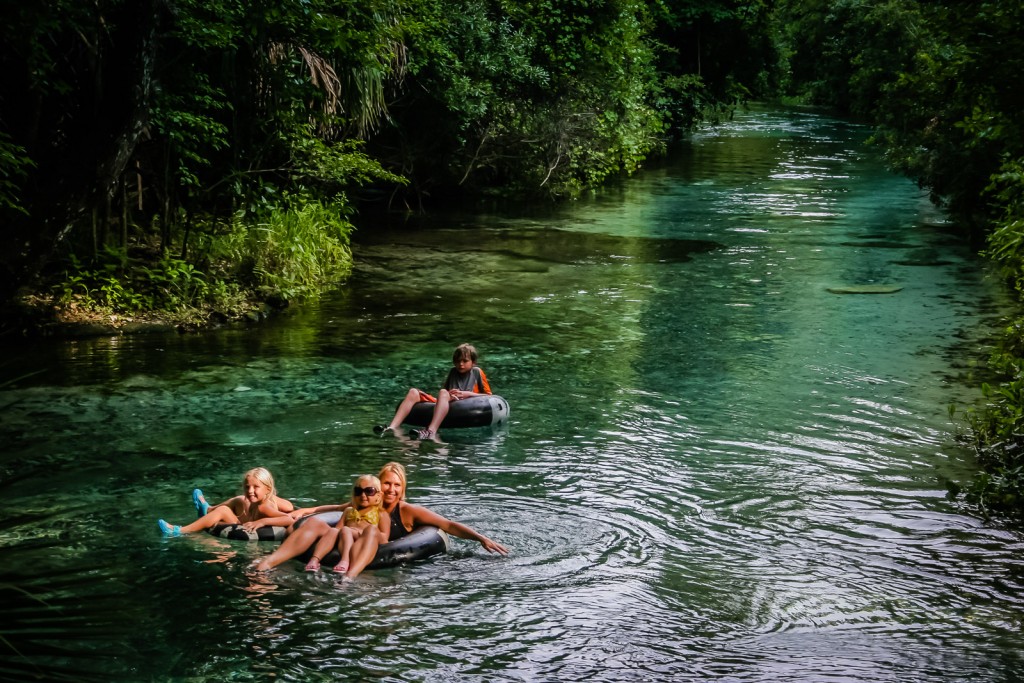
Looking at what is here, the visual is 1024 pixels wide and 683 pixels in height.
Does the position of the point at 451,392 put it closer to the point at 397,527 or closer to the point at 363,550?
the point at 397,527

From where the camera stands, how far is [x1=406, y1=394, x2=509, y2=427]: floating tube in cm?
984

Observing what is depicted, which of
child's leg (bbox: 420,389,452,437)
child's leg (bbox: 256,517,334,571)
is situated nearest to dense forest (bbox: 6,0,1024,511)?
child's leg (bbox: 420,389,452,437)

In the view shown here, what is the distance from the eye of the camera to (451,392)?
10031 millimetres

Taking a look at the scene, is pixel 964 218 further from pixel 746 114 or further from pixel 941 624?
pixel 746 114

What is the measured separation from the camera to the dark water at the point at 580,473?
591 cm

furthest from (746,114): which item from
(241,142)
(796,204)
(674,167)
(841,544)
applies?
(841,544)

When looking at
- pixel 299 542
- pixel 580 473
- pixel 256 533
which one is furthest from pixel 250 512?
pixel 580 473

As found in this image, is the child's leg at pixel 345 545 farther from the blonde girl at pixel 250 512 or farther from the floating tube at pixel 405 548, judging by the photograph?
the blonde girl at pixel 250 512

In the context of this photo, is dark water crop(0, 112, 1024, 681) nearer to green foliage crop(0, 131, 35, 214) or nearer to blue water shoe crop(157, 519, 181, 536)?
blue water shoe crop(157, 519, 181, 536)

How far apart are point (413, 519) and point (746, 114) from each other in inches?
2188

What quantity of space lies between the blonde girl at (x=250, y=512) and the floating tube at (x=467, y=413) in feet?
8.31

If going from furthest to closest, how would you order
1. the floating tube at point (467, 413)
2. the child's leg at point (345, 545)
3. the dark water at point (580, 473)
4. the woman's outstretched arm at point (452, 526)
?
the floating tube at point (467, 413)
the woman's outstretched arm at point (452, 526)
the child's leg at point (345, 545)
the dark water at point (580, 473)

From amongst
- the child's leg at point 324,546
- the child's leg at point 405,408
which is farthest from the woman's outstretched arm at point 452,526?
the child's leg at point 405,408

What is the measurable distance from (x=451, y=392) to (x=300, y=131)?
686 centimetres
